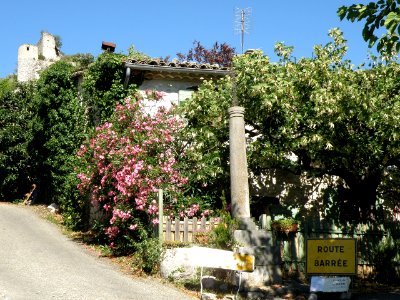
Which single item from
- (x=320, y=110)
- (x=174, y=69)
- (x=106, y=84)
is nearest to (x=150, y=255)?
(x=320, y=110)

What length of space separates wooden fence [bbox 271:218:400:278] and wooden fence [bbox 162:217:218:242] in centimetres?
160

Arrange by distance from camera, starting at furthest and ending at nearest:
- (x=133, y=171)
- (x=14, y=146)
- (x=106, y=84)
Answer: (x=14, y=146) → (x=106, y=84) → (x=133, y=171)

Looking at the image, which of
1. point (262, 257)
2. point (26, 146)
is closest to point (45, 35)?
point (26, 146)

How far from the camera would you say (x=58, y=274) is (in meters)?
9.98

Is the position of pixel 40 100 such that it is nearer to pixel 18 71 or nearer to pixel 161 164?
pixel 161 164

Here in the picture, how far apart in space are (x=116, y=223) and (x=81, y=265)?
1.42 metres

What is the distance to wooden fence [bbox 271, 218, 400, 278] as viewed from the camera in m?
11.4

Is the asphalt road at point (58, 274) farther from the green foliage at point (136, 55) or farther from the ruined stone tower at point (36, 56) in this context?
the ruined stone tower at point (36, 56)

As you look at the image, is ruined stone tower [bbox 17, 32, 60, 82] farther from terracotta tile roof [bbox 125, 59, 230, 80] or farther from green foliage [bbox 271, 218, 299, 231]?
green foliage [bbox 271, 218, 299, 231]

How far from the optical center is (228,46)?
3241 cm

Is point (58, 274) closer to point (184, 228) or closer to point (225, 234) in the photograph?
point (184, 228)

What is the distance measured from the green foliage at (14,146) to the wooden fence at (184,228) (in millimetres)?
12080

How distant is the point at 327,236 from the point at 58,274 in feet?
20.3

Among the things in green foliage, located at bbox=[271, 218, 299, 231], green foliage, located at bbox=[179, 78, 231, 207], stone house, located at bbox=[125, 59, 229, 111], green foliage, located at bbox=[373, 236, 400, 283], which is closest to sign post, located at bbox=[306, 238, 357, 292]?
green foliage, located at bbox=[271, 218, 299, 231]
